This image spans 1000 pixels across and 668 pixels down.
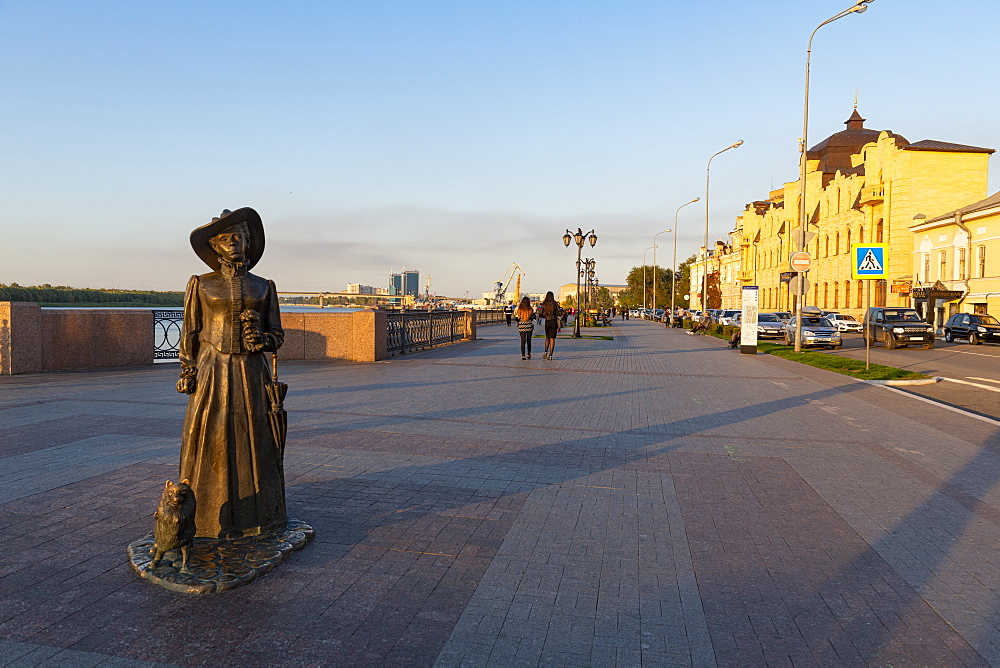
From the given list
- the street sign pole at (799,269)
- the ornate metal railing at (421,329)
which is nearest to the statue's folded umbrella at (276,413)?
the ornate metal railing at (421,329)

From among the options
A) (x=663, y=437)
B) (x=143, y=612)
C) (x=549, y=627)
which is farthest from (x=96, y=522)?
(x=663, y=437)

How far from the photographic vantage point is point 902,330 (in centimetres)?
2784

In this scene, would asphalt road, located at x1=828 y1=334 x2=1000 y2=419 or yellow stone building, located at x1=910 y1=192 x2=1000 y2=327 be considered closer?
asphalt road, located at x1=828 y1=334 x2=1000 y2=419

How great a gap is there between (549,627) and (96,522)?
3.30m

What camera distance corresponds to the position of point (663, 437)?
27.4ft

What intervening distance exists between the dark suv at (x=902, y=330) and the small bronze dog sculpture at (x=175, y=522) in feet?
92.8

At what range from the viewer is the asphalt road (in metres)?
12.4

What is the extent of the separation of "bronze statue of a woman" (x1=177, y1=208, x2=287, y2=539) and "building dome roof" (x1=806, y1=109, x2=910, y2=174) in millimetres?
75632

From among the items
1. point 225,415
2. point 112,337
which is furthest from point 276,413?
point 112,337

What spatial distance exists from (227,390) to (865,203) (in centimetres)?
6191

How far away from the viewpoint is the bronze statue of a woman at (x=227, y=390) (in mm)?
3986

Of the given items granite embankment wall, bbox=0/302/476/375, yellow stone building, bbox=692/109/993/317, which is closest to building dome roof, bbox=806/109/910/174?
yellow stone building, bbox=692/109/993/317

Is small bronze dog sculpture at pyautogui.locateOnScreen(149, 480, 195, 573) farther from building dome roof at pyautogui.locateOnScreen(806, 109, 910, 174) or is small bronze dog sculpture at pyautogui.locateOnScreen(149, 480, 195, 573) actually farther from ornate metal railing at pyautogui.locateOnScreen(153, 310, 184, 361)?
building dome roof at pyautogui.locateOnScreen(806, 109, 910, 174)

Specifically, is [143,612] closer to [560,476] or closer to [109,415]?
[560,476]
